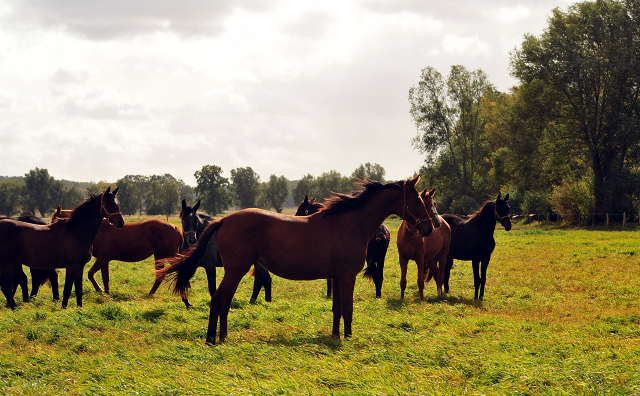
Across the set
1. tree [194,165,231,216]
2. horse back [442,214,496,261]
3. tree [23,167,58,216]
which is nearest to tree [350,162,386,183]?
tree [194,165,231,216]

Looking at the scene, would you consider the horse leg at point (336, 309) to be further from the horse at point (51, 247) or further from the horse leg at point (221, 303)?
the horse at point (51, 247)

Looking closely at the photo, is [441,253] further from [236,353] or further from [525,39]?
[525,39]

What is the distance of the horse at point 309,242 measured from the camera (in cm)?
664

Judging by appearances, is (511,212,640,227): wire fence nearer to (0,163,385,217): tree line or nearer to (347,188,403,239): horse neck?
(347,188,403,239): horse neck

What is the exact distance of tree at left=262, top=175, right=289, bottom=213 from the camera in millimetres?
125375

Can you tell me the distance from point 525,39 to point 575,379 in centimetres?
3998

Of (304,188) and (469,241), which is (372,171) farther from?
(469,241)

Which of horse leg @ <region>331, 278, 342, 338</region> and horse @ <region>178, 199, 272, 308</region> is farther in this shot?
horse @ <region>178, 199, 272, 308</region>

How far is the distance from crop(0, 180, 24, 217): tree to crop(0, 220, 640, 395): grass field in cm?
12046

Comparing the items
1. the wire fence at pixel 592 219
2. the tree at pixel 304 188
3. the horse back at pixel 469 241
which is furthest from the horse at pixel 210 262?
the tree at pixel 304 188

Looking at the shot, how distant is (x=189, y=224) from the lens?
36.5 feet

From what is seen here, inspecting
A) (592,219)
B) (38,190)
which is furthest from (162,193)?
(592,219)

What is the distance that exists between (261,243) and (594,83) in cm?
3863

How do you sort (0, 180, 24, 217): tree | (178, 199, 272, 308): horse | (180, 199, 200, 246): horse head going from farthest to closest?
1. (0, 180, 24, 217): tree
2. (180, 199, 200, 246): horse head
3. (178, 199, 272, 308): horse
